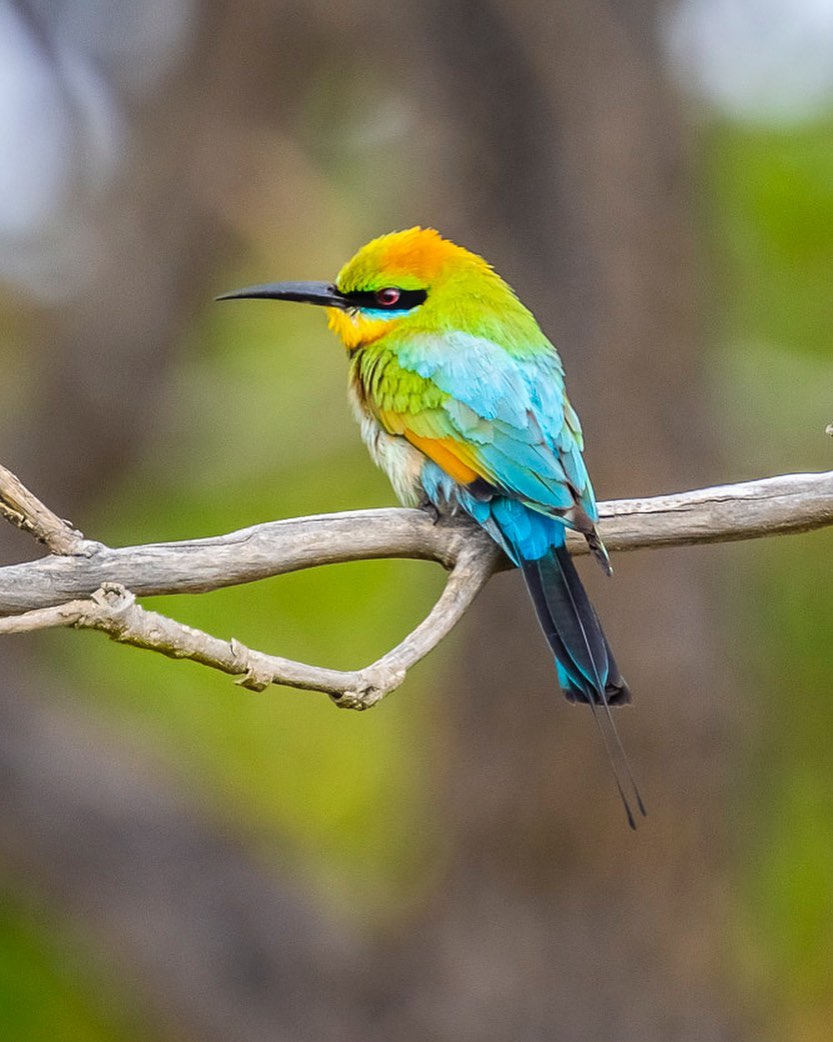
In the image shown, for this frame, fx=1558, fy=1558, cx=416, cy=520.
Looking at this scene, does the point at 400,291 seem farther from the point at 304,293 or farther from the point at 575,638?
the point at 575,638

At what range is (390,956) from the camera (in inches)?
203

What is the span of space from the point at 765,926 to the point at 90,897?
2.38 meters

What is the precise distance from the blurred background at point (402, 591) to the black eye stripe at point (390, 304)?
2.04 metres

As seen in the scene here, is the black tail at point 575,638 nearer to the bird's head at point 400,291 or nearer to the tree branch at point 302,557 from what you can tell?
the tree branch at point 302,557

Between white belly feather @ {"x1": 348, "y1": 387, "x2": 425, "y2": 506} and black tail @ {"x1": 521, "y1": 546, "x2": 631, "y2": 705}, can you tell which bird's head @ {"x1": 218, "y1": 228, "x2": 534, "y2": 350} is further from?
black tail @ {"x1": 521, "y1": 546, "x2": 631, "y2": 705}

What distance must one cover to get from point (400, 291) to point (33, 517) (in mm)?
1188

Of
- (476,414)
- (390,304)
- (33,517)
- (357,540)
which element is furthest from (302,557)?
(390,304)

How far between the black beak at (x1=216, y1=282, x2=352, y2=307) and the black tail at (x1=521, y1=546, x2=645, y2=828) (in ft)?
2.67

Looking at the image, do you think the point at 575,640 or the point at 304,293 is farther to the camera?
the point at 304,293

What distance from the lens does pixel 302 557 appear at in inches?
88.9

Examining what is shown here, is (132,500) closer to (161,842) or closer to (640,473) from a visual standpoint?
(161,842)

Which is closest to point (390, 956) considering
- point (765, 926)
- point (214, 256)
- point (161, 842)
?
point (161, 842)

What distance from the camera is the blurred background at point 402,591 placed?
4.92 m

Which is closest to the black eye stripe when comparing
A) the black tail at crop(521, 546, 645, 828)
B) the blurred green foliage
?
the black tail at crop(521, 546, 645, 828)
